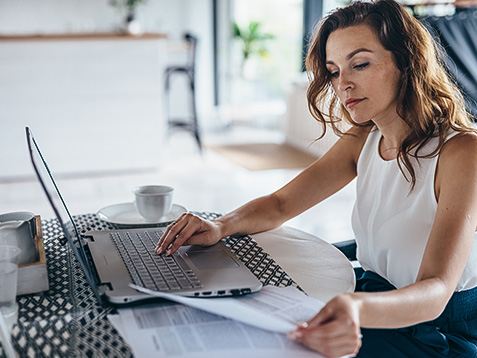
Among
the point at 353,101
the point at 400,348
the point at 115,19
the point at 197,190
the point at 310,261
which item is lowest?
the point at 197,190

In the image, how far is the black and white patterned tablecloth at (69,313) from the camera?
32.0 inches

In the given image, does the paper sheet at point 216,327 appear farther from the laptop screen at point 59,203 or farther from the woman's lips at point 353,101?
the woman's lips at point 353,101

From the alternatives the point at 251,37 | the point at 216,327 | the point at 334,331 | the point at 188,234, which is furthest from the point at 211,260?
the point at 251,37

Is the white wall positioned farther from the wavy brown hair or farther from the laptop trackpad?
the laptop trackpad

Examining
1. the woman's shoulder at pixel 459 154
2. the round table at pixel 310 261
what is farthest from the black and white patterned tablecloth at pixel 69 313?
the woman's shoulder at pixel 459 154

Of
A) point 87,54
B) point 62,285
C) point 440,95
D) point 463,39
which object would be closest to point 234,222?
point 62,285

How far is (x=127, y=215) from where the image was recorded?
145cm

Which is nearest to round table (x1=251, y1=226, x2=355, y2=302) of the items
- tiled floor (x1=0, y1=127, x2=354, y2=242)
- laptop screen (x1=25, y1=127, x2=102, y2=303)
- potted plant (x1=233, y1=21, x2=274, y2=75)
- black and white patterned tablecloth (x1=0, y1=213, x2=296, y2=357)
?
black and white patterned tablecloth (x1=0, y1=213, x2=296, y2=357)

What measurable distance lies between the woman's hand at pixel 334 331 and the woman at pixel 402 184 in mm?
210

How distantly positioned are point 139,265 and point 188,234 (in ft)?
0.50

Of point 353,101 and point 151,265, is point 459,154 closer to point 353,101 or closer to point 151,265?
point 353,101

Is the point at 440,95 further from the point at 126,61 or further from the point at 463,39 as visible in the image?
the point at 126,61

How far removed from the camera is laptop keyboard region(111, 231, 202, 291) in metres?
0.98

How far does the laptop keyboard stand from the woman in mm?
38
